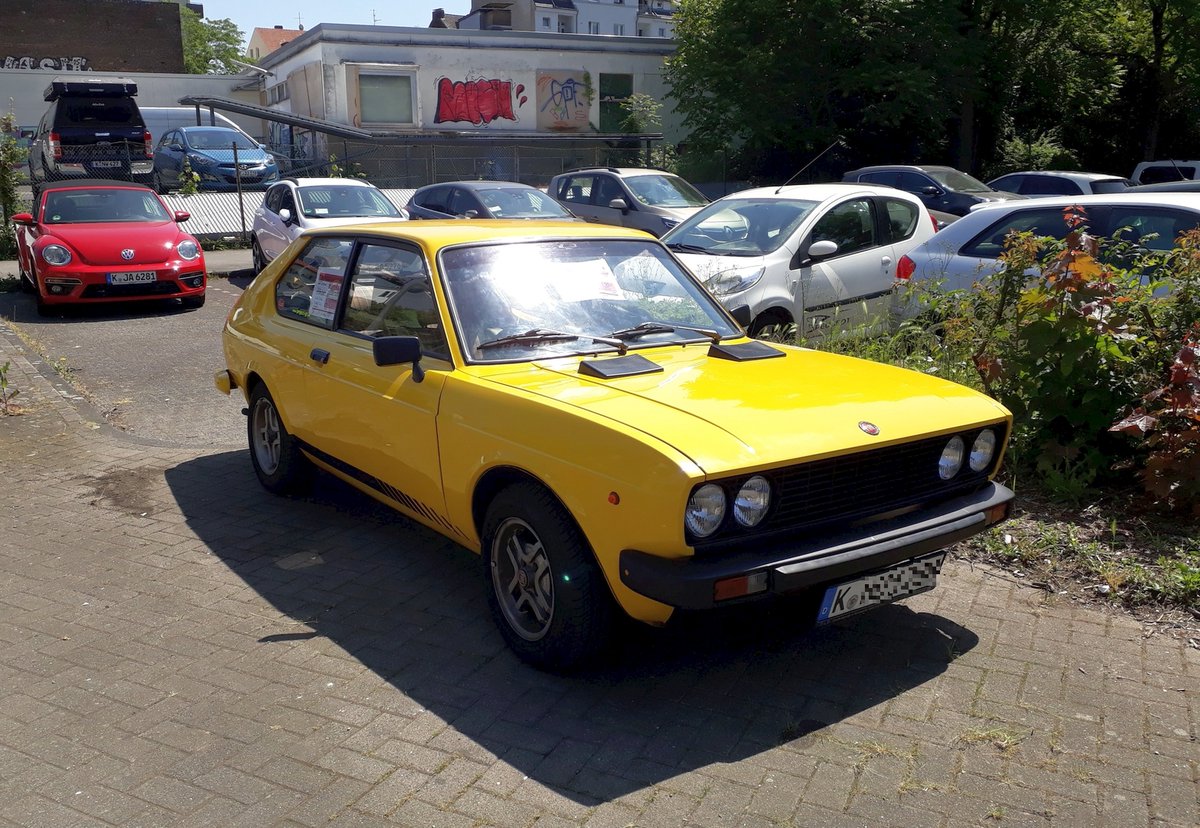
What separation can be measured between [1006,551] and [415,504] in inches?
113

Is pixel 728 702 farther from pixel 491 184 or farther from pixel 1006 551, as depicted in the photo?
pixel 491 184

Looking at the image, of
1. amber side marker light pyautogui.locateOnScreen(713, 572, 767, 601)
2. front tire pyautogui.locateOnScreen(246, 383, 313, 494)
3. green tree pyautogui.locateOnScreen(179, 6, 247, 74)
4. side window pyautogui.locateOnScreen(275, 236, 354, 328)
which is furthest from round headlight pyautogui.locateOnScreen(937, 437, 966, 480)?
green tree pyautogui.locateOnScreen(179, 6, 247, 74)

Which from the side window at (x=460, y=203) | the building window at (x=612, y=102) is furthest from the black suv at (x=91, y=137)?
the building window at (x=612, y=102)

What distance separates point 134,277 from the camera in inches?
503

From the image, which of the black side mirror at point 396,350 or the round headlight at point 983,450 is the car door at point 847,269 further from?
the black side mirror at point 396,350

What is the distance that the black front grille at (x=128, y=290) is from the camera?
12.7 m

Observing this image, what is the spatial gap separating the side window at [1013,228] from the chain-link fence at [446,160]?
20200 millimetres

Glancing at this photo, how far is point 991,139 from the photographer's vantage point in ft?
106

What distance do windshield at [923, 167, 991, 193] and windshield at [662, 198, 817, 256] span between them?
1150 cm

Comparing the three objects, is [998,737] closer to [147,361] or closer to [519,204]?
[147,361]

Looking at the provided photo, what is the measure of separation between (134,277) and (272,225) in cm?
284

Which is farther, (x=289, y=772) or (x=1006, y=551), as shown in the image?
(x=1006, y=551)

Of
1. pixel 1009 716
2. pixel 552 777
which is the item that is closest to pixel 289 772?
pixel 552 777

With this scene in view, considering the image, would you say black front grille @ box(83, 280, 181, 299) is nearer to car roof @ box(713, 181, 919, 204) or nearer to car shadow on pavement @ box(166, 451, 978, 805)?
car roof @ box(713, 181, 919, 204)
